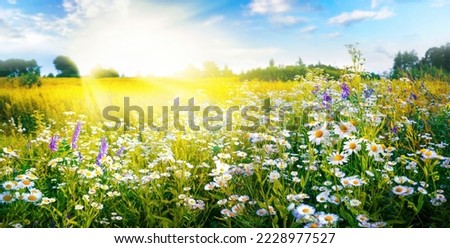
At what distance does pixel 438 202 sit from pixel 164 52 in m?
1.39

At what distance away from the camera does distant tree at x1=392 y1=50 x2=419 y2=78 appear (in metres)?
2.35

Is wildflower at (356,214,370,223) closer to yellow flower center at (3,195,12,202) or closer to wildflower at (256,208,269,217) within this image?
wildflower at (256,208,269,217)

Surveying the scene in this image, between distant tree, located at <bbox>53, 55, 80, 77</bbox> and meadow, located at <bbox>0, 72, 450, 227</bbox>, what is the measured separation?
0.06 m

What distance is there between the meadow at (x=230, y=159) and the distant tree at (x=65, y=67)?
0.18 feet

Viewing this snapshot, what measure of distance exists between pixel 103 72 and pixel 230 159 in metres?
0.80

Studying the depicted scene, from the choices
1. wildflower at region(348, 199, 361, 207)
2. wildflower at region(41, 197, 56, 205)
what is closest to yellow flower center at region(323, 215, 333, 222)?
wildflower at region(348, 199, 361, 207)

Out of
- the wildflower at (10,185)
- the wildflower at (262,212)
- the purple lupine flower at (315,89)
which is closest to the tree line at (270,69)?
the purple lupine flower at (315,89)

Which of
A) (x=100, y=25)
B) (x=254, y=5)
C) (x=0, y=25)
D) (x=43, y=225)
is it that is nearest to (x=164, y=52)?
(x=100, y=25)

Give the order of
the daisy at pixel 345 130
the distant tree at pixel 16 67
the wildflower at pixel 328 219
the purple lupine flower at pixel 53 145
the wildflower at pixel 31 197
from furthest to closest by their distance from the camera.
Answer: the distant tree at pixel 16 67 → the purple lupine flower at pixel 53 145 → the wildflower at pixel 31 197 → the daisy at pixel 345 130 → the wildflower at pixel 328 219

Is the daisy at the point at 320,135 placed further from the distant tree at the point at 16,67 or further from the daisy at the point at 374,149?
the distant tree at the point at 16,67

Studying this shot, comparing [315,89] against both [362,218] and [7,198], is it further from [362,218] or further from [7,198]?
[7,198]

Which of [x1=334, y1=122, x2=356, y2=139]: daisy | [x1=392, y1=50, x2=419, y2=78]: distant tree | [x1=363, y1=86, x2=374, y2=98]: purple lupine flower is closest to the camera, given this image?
[x1=334, y1=122, x2=356, y2=139]: daisy

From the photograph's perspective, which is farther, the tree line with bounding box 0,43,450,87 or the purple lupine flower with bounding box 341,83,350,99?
the purple lupine flower with bounding box 341,83,350,99

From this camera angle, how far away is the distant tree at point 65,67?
89.5 inches
